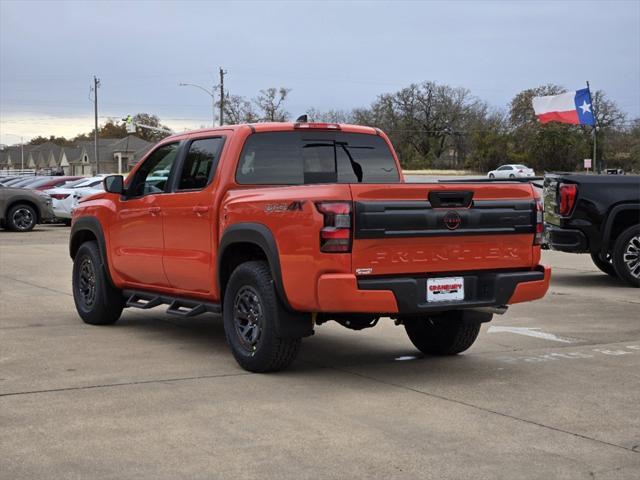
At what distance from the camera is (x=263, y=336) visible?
23.0ft

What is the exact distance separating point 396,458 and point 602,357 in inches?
143

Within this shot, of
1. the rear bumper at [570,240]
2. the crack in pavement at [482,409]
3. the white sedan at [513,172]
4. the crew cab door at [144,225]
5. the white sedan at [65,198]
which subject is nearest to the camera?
the crack in pavement at [482,409]

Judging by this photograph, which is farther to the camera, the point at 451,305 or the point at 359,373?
the point at 359,373

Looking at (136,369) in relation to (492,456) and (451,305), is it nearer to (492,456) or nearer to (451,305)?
(451,305)

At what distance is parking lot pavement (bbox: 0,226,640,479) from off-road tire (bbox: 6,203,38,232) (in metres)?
17.2

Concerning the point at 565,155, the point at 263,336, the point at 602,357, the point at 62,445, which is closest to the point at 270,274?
the point at 263,336

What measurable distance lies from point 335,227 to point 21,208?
71.3 ft

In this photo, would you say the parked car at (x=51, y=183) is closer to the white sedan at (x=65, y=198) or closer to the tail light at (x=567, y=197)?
the white sedan at (x=65, y=198)

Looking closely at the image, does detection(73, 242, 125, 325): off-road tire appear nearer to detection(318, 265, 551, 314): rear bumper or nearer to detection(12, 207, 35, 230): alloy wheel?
detection(318, 265, 551, 314): rear bumper

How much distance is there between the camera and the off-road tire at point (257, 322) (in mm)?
6949

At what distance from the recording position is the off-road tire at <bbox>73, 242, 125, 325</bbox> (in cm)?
954

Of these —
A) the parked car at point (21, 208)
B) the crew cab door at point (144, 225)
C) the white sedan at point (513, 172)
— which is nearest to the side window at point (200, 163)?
the crew cab door at point (144, 225)

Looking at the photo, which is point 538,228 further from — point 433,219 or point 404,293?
point 404,293

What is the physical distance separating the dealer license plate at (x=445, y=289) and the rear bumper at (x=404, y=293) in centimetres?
4
